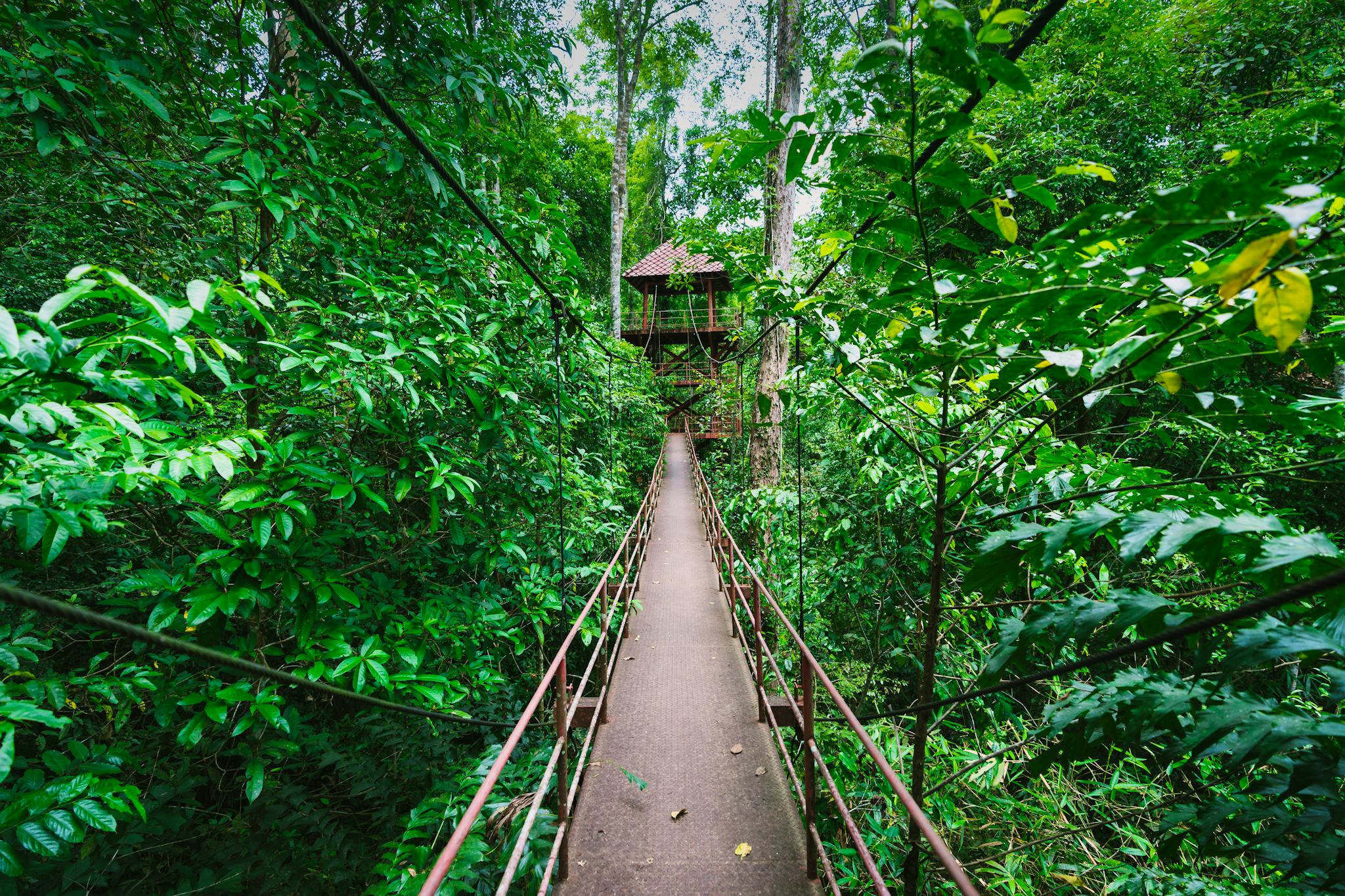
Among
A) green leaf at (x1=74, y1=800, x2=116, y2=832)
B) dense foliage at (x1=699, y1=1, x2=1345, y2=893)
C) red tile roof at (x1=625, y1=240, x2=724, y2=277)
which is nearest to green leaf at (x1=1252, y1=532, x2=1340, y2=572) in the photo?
dense foliage at (x1=699, y1=1, x2=1345, y2=893)

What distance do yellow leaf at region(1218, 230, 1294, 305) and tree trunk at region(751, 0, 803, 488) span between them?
187 inches

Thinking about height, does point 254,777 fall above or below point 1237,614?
below

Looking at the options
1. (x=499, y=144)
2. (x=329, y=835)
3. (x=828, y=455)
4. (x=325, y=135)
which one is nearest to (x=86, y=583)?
(x=329, y=835)

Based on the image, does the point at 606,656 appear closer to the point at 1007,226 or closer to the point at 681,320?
the point at 1007,226

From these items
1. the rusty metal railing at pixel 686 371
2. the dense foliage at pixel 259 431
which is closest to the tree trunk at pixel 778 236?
the dense foliage at pixel 259 431

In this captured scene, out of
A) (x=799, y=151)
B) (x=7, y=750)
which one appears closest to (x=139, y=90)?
(x=7, y=750)

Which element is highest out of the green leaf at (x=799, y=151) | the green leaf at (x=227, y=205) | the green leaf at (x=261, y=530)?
the green leaf at (x=227, y=205)

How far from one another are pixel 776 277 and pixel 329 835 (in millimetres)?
3535

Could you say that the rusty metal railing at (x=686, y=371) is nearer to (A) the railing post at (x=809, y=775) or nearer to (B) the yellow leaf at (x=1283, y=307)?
(A) the railing post at (x=809, y=775)

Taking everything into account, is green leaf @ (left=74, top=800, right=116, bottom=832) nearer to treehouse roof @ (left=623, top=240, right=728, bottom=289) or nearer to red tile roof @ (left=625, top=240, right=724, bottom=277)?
A: red tile roof @ (left=625, top=240, right=724, bottom=277)

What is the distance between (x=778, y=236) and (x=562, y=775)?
534 centimetres

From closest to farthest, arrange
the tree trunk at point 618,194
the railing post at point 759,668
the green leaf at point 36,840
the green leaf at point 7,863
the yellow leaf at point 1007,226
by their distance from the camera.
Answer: the yellow leaf at point 1007,226 < the green leaf at point 7,863 < the green leaf at point 36,840 < the railing post at point 759,668 < the tree trunk at point 618,194

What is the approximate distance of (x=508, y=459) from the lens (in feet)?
8.58

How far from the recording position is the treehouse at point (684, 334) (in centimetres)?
1410
